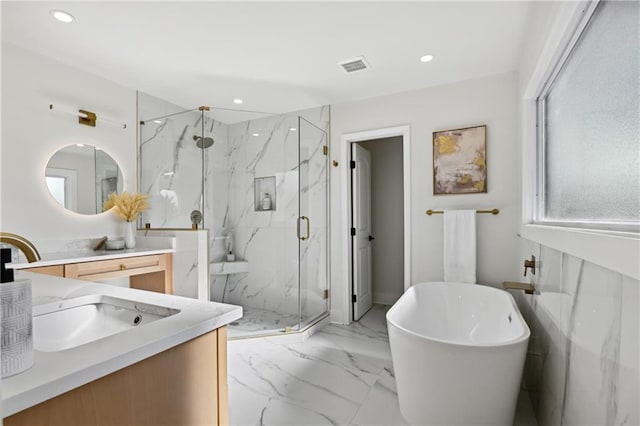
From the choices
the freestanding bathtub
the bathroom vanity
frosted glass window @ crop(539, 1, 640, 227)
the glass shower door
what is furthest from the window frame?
the bathroom vanity

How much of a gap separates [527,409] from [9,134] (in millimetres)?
3925

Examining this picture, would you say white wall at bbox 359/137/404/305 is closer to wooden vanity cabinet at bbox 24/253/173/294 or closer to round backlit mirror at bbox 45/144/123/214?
wooden vanity cabinet at bbox 24/253/173/294

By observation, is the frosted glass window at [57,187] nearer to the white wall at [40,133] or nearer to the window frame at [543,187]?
the white wall at [40,133]

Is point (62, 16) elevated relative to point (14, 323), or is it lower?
elevated

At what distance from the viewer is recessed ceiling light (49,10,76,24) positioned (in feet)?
6.46

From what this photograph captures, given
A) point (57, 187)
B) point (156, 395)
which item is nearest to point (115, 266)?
point (57, 187)

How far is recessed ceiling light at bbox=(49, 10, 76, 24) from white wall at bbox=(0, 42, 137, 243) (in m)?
0.62

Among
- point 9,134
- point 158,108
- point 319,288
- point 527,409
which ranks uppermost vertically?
point 158,108

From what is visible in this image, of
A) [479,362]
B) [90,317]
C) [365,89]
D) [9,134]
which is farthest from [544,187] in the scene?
[9,134]

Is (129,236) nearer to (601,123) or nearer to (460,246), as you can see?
(460,246)

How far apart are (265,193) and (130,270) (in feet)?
4.72

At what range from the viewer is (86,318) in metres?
1.05

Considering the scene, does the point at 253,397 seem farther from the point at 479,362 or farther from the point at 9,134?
the point at 9,134

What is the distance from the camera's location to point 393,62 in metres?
2.64
